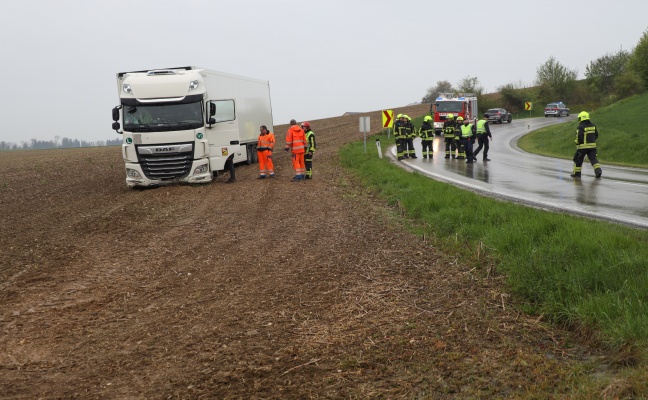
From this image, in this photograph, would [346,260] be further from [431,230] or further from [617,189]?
[617,189]

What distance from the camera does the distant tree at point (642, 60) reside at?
199ft

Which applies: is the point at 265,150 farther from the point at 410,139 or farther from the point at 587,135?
the point at 587,135

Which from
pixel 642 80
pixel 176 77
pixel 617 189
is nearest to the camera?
pixel 617 189

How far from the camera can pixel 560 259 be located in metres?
6.17

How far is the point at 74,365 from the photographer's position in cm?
463

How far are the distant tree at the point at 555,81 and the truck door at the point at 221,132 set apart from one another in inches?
2854

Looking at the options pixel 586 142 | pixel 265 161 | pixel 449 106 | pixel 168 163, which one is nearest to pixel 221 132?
pixel 265 161

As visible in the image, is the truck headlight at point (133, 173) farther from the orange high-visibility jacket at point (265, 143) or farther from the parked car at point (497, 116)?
the parked car at point (497, 116)

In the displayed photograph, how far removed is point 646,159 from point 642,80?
49.7 meters

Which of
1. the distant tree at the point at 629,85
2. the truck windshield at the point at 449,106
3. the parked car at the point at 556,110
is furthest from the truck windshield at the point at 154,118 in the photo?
the distant tree at the point at 629,85

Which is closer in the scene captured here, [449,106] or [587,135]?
[587,135]

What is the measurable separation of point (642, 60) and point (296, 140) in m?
58.2

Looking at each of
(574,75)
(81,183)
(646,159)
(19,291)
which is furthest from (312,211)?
(574,75)

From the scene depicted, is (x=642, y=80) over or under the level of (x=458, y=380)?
over
